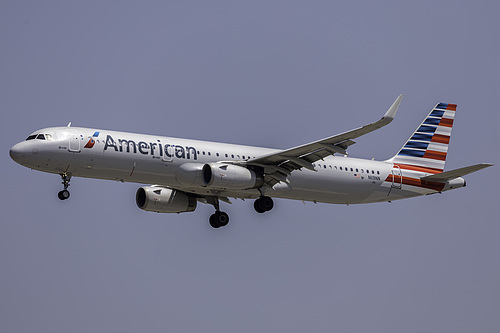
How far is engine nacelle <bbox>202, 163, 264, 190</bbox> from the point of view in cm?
4380

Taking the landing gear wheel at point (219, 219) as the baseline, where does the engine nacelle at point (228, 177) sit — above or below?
above

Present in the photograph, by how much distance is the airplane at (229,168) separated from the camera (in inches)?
1681

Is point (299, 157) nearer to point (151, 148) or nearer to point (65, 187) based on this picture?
point (151, 148)

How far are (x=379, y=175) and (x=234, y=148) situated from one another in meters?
9.11

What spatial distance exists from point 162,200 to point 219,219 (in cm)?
343

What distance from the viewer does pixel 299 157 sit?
4553 centimetres

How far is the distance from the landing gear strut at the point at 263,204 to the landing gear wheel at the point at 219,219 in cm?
324

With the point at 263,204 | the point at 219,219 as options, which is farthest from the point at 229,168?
the point at 219,219

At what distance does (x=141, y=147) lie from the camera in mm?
43562

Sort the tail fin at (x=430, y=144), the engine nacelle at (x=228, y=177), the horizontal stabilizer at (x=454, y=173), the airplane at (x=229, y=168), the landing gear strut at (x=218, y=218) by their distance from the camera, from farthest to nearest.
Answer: the tail fin at (x=430, y=144) → the landing gear strut at (x=218, y=218) → the horizontal stabilizer at (x=454, y=173) → the engine nacelle at (x=228, y=177) → the airplane at (x=229, y=168)

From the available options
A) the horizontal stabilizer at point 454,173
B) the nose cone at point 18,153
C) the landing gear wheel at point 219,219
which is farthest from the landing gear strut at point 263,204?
the nose cone at point 18,153

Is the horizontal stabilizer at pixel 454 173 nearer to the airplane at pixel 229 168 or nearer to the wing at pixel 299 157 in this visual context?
the airplane at pixel 229 168

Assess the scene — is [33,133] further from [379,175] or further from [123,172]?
[379,175]

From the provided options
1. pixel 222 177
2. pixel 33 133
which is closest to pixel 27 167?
pixel 33 133
